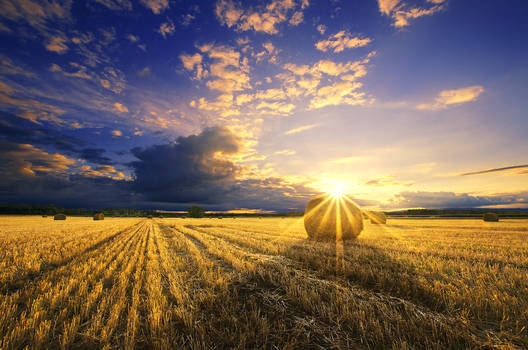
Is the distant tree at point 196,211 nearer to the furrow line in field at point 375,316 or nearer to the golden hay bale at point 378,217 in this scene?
the golden hay bale at point 378,217

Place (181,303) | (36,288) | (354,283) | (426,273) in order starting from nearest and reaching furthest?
1. (181,303)
2. (36,288)
3. (354,283)
4. (426,273)

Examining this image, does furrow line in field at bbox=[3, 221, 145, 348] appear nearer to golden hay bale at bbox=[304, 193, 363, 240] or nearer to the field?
the field

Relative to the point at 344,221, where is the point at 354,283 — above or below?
below

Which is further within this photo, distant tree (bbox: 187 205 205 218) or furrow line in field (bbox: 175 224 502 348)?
distant tree (bbox: 187 205 205 218)

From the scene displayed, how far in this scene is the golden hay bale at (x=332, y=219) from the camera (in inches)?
523

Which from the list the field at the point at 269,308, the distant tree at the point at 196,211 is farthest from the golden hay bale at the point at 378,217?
the distant tree at the point at 196,211

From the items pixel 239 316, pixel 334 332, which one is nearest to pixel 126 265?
pixel 239 316

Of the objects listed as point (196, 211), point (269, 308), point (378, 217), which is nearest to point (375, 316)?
point (269, 308)

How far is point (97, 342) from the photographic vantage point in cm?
283

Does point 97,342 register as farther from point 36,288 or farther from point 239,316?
point 36,288

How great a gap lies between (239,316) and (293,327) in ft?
2.72

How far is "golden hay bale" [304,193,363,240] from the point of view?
43.6ft

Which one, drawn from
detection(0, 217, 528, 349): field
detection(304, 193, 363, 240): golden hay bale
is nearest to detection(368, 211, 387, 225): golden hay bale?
detection(304, 193, 363, 240): golden hay bale

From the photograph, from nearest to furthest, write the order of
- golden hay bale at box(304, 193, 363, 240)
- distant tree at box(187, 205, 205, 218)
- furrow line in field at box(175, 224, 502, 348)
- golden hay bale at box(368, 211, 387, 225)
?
furrow line in field at box(175, 224, 502, 348)
golden hay bale at box(304, 193, 363, 240)
golden hay bale at box(368, 211, 387, 225)
distant tree at box(187, 205, 205, 218)
